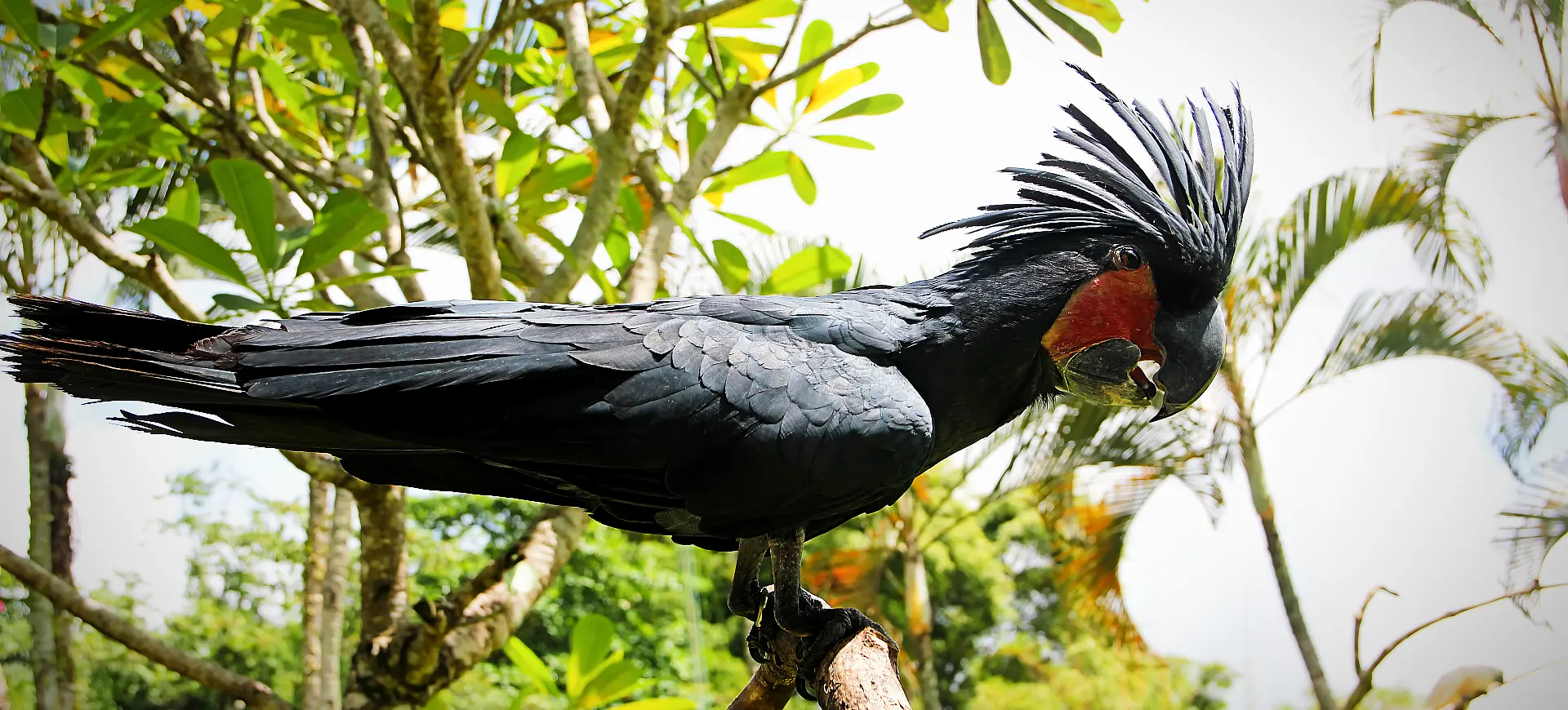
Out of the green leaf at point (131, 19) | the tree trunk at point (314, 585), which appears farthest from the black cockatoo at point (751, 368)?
the tree trunk at point (314, 585)

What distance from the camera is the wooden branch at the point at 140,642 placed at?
9.14 ft

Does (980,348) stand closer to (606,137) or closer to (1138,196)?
(1138,196)

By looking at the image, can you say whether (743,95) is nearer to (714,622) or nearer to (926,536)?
(926,536)

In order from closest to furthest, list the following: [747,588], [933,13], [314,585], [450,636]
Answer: [747,588] < [450,636] < [933,13] < [314,585]

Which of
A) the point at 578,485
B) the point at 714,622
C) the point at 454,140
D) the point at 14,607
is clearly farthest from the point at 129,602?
the point at 578,485

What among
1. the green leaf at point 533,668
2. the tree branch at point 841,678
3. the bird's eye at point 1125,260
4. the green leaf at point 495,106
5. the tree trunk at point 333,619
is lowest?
the tree branch at point 841,678

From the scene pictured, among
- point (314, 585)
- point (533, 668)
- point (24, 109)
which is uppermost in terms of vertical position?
point (24, 109)

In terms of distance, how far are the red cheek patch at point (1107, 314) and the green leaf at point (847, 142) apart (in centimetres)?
176

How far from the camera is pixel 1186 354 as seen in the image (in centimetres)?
194

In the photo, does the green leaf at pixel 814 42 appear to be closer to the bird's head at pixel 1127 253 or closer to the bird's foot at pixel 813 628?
the bird's head at pixel 1127 253

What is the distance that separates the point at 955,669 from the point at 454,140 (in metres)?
13.1

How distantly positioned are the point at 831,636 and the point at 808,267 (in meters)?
1.65

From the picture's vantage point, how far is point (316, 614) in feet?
17.7

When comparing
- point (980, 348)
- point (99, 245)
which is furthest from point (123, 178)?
point (980, 348)
